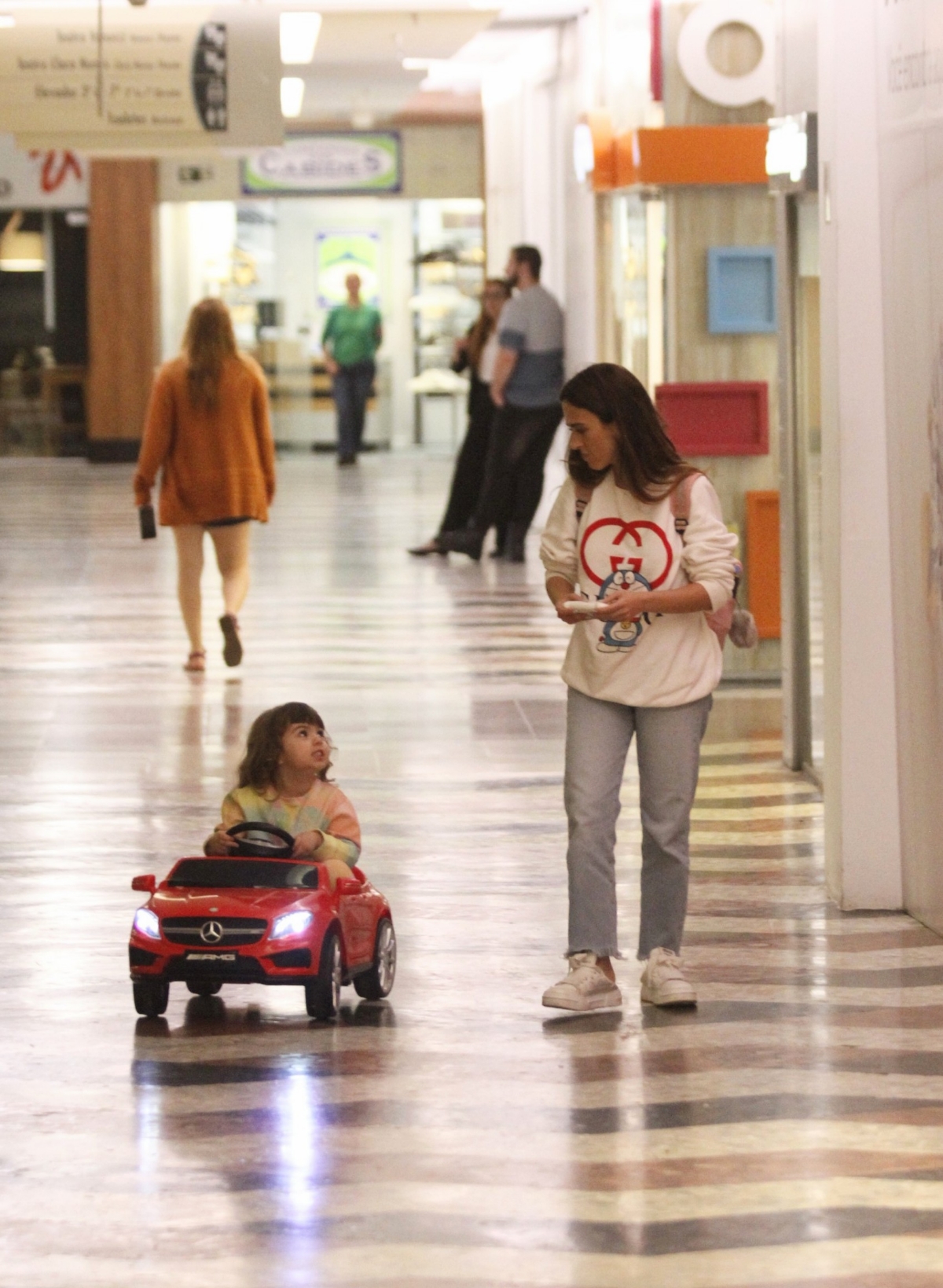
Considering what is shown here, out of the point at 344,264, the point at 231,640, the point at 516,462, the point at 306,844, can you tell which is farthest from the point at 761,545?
the point at 344,264

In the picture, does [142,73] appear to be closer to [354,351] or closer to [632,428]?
[354,351]

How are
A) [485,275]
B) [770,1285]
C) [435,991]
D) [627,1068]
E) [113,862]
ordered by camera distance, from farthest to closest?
[485,275] → [113,862] → [435,991] → [627,1068] → [770,1285]

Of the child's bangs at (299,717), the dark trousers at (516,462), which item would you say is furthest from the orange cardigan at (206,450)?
the child's bangs at (299,717)

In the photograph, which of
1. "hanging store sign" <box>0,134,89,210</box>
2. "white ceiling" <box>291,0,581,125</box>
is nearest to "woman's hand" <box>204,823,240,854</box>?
"white ceiling" <box>291,0,581,125</box>

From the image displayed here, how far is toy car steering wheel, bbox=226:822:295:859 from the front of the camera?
17.9ft

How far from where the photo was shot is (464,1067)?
16.3ft

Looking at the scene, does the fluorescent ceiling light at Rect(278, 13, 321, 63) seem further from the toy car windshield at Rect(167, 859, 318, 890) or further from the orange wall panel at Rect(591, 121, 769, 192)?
the toy car windshield at Rect(167, 859, 318, 890)

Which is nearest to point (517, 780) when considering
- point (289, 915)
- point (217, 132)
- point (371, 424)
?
point (289, 915)

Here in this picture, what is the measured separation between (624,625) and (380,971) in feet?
3.38

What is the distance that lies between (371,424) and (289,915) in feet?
85.8

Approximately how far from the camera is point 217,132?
58.2 ft

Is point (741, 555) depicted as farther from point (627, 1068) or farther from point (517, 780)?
point (627, 1068)

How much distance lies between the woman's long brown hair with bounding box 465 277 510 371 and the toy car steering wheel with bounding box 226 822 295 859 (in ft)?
36.5

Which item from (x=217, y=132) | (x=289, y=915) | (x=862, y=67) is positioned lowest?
(x=289, y=915)
